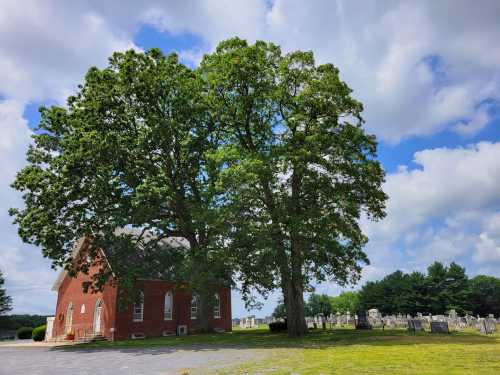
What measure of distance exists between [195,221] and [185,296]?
16136 mm

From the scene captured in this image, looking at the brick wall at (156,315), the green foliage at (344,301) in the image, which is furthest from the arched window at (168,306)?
the green foliage at (344,301)

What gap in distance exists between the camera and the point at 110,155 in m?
27.4

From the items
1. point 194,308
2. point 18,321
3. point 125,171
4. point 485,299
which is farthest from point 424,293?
point 18,321

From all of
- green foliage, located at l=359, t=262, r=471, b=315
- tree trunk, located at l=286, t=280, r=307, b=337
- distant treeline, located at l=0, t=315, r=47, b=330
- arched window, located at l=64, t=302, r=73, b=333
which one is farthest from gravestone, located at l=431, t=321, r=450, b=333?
distant treeline, located at l=0, t=315, r=47, b=330

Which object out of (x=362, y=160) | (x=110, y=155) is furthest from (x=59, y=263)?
(x=362, y=160)

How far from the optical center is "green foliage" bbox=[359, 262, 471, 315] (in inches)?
2717

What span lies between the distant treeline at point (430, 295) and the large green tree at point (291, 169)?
4234 centimetres

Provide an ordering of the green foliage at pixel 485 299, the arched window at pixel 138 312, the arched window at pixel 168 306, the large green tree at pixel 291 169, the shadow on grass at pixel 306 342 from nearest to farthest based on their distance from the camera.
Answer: the shadow on grass at pixel 306 342, the large green tree at pixel 291 169, the arched window at pixel 138 312, the arched window at pixel 168 306, the green foliage at pixel 485 299

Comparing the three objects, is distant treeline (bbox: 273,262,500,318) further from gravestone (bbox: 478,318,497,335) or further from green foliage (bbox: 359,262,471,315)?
gravestone (bbox: 478,318,497,335)

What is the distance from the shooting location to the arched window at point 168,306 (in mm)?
38906

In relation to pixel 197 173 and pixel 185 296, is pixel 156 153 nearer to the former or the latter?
pixel 197 173

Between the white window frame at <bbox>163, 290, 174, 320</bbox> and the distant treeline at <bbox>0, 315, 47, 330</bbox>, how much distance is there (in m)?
34.7

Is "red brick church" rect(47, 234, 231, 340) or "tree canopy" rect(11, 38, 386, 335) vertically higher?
"tree canopy" rect(11, 38, 386, 335)

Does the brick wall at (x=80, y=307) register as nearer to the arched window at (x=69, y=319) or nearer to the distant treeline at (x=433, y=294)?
the arched window at (x=69, y=319)
